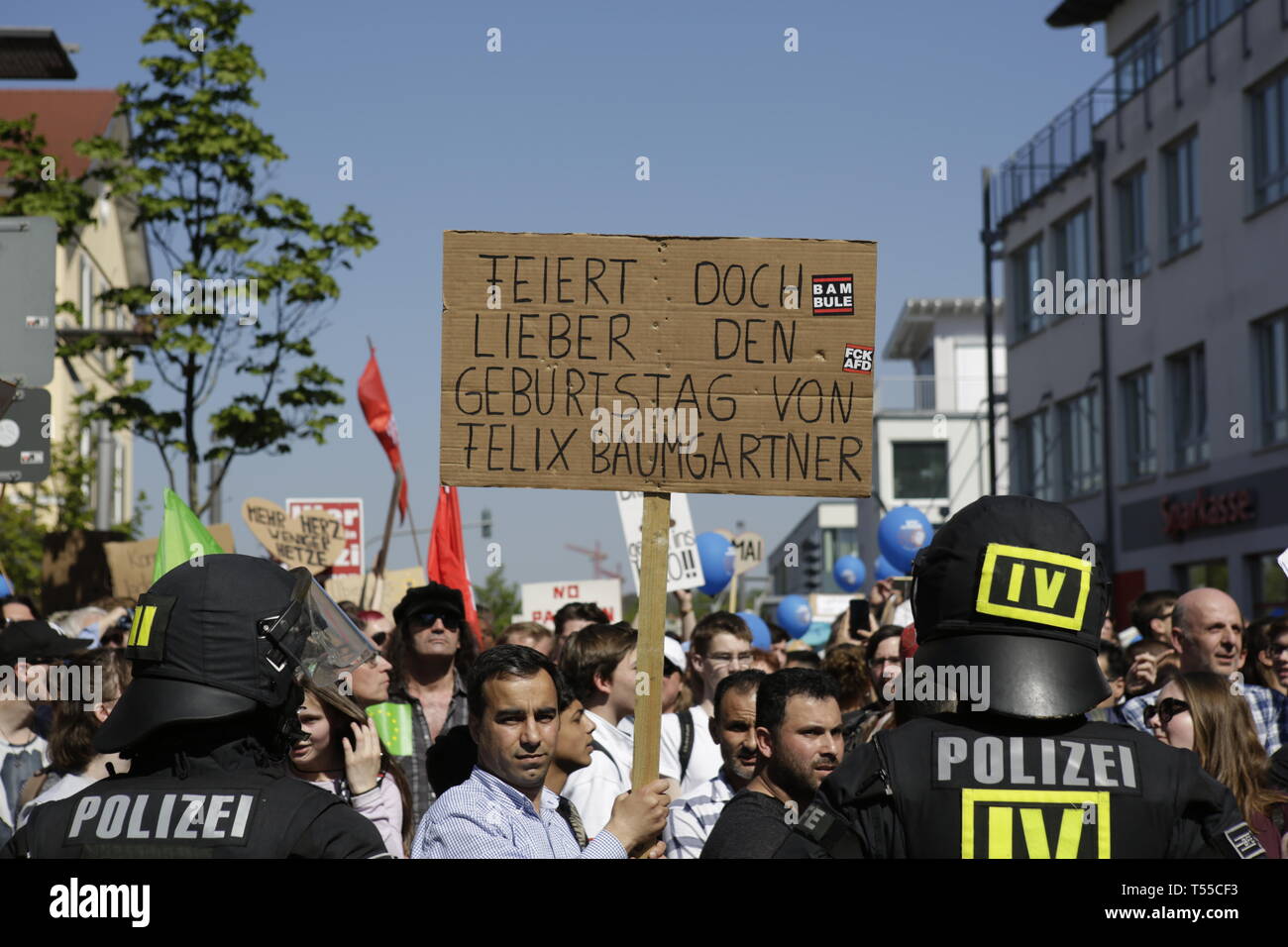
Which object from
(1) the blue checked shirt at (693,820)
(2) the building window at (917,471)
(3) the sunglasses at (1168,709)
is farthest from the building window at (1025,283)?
(1) the blue checked shirt at (693,820)

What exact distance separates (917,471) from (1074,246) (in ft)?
76.2

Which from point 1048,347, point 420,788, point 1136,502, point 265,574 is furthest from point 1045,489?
point 265,574

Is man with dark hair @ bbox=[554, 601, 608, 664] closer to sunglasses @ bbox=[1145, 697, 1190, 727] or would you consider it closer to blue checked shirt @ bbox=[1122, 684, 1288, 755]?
blue checked shirt @ bbox=[1122, 684, 1288, 755]

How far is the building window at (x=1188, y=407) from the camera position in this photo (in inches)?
1076

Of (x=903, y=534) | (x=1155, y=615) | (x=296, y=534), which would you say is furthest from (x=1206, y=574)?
(x=1155, y=615)

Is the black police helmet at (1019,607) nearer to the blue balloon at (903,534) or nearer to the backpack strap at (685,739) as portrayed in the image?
the backpack strap at (685,739)

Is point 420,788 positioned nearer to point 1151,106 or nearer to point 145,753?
point 145,753

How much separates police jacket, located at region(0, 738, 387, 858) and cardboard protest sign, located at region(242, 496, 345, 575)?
34.2ft

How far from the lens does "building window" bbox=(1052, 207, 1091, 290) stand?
1280 inches

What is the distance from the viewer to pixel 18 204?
1762 centimetres

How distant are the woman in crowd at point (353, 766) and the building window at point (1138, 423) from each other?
26255 millimetres

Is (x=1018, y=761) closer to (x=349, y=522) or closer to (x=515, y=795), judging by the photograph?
(x=515, y=795)

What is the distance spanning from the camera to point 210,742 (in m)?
2.83
